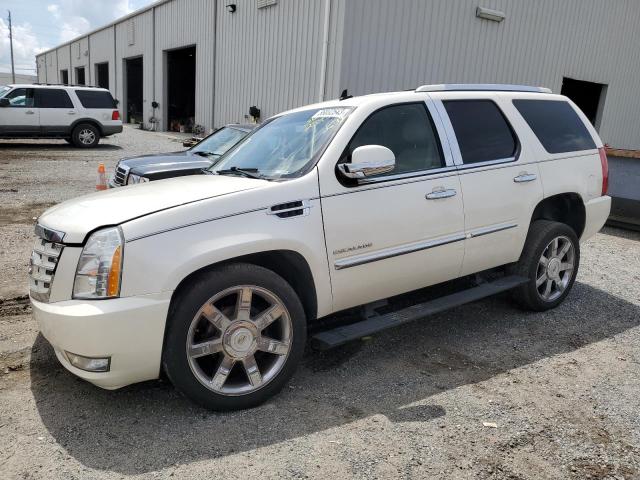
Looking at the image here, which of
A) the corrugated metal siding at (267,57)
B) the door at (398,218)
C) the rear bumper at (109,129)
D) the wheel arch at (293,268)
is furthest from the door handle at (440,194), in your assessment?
the rear bumper at (109,129)

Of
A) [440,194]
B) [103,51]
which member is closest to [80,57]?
[103,51]

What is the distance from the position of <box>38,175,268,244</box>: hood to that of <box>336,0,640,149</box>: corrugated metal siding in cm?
937

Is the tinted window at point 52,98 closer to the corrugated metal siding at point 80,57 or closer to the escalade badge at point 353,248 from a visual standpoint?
the escalade badge at point 353,248

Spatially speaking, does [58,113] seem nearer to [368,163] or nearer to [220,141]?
[220,141]

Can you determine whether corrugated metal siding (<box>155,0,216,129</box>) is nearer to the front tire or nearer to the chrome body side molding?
the chrome body side molding

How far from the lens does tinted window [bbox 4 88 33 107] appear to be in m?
16.7

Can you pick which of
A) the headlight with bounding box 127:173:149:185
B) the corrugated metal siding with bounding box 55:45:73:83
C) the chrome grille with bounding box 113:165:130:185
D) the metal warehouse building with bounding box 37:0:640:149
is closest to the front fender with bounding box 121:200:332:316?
the headlight with bounding box 127:173:149:185

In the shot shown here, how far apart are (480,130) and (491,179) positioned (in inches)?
16.7

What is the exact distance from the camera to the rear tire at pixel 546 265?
15.2 feet

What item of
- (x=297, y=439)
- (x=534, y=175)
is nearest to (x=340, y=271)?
(x=297, y=439)

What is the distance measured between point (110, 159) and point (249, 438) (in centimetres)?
1442

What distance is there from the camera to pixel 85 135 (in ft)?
59.7

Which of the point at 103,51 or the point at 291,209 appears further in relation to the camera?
the point at 103,51

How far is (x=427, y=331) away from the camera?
4527 millimetres
